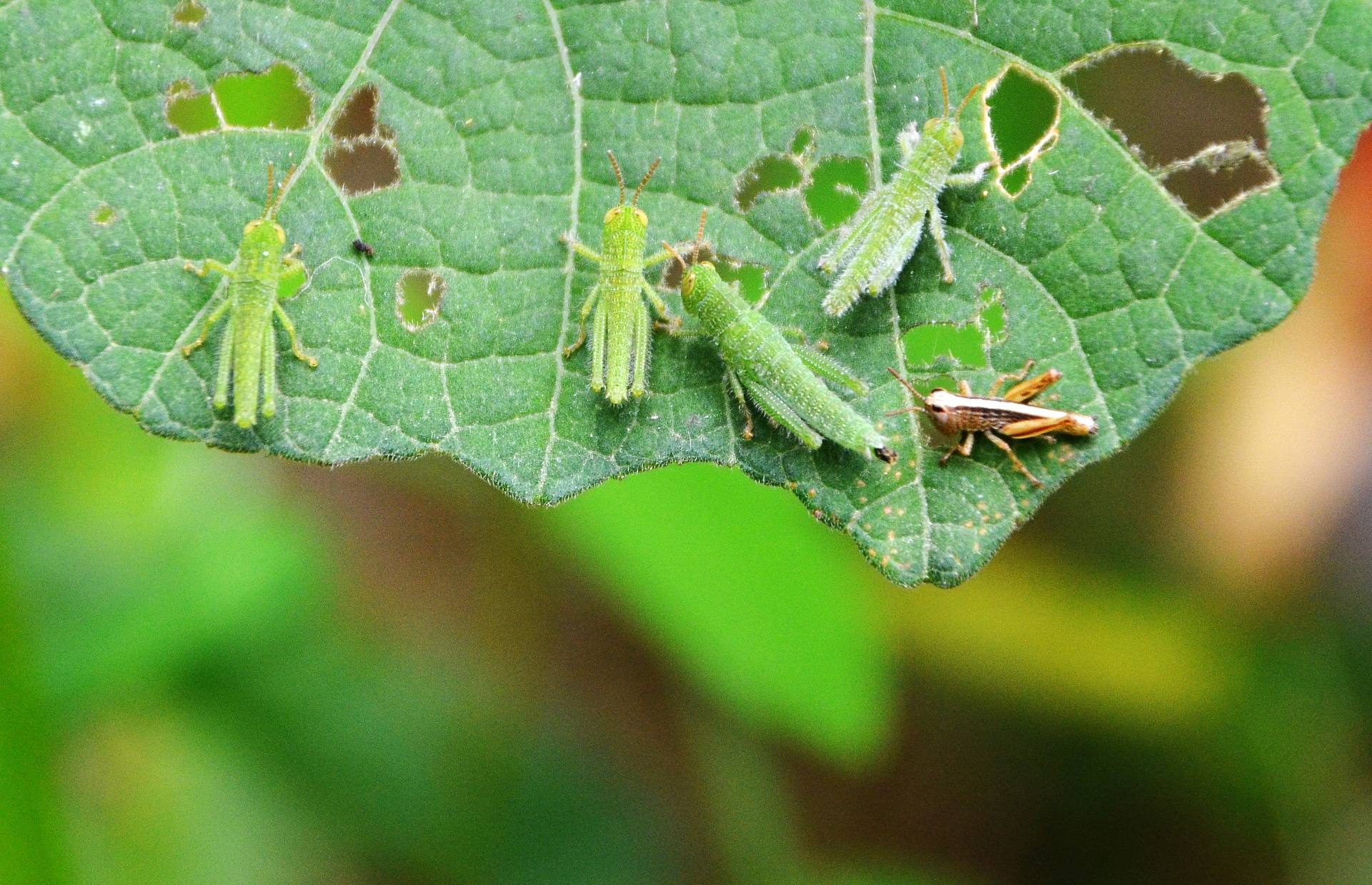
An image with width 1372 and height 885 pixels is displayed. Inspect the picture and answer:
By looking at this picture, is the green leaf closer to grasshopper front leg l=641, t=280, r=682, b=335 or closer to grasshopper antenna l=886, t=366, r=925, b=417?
grasshopper antenna l=886, t=366, r=925, b=417

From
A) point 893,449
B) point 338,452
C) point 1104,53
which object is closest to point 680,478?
point 893,449

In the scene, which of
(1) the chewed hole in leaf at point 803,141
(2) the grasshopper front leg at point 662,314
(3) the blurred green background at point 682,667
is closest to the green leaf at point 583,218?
(1) the chewed hole in leaf at point 803,141

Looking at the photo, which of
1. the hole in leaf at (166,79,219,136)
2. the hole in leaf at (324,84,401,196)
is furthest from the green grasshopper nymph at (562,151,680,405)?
the hole in leaf at (166,79,219,136)

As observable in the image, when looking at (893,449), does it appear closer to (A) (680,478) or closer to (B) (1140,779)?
(A) (680,478)

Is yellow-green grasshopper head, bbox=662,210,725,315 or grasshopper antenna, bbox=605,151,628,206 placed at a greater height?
grasshopper antenna, bbox=605,151,628,206

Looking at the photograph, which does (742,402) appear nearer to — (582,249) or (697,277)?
(697,277)

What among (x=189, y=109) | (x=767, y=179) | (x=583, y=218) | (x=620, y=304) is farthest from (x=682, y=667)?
(x=189, y=109)
